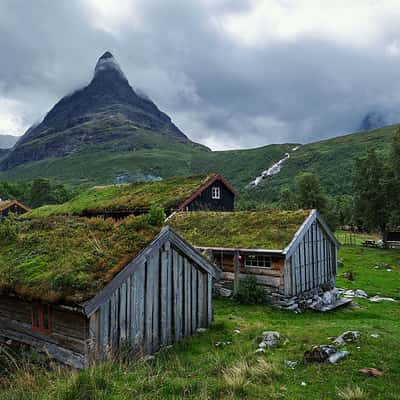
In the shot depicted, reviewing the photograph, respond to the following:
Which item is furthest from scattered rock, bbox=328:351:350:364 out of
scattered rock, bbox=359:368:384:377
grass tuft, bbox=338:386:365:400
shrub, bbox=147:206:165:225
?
shrub, bbox=147:206:165:225

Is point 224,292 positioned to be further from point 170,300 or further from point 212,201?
point 212,201

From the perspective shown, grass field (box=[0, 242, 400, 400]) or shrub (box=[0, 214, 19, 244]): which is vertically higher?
shrub (box=[0, 214, 19, 244])

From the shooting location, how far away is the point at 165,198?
32156 mm

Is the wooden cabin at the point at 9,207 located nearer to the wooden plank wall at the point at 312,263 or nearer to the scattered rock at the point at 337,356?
the wooden plank wall at the point at 312,263

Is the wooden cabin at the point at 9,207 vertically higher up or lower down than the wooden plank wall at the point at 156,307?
higher up

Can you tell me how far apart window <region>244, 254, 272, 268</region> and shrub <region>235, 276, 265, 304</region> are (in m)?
0.75

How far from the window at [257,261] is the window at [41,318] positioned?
37.9 feet

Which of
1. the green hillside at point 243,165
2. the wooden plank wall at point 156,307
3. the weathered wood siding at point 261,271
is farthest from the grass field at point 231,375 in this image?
the green hillside at point 243,165

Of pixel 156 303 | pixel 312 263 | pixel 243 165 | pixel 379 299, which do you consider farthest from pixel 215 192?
pixel 243 165

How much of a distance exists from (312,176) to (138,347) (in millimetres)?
49767

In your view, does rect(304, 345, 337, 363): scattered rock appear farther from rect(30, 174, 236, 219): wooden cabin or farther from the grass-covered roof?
the grass-covered roof

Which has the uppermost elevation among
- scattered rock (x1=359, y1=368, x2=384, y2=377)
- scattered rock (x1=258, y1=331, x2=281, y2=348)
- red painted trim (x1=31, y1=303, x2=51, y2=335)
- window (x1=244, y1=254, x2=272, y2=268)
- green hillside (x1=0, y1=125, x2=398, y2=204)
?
green hillside (x1=0, y1=125, x2=398, y2=204)

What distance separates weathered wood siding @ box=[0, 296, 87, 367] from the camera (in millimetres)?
9367

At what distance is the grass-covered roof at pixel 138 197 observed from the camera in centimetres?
3209
